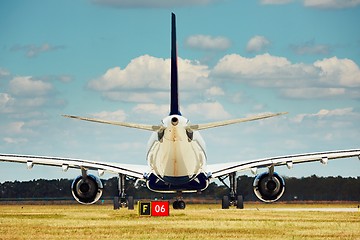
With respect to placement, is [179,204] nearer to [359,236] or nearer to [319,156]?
[319,156]

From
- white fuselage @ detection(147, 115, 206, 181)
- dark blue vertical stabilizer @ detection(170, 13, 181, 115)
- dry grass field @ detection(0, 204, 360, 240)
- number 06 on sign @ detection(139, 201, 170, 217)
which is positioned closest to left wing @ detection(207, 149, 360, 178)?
white fuselage @ detection(147, 115, 206, 181)

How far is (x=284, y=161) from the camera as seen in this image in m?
73.1

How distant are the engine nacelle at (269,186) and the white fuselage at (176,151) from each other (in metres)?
4.34

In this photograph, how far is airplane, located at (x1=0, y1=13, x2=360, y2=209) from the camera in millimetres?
64000

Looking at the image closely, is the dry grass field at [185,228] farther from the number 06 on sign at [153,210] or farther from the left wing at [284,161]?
the left wing at [284,161]

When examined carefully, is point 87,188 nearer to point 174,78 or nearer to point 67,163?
point 67,163

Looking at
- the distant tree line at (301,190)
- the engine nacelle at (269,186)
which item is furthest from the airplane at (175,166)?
the distant tree line at (301,190)

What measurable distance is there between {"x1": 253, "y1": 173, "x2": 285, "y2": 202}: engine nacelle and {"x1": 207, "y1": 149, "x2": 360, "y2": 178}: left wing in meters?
1.02

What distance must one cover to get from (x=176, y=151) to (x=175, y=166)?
2666mm

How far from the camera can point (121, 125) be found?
53.8 meters

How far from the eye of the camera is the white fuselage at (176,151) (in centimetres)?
6238

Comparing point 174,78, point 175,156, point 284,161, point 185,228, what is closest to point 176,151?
point 175,156

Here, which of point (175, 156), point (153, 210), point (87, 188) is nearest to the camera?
point (153, 210)

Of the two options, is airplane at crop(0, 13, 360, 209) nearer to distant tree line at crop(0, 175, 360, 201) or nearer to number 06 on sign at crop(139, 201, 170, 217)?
number 06 on sign at crop(139, 201, 170, 217)
